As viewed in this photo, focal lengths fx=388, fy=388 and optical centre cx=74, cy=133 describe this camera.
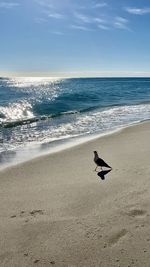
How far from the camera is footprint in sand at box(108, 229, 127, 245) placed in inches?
232

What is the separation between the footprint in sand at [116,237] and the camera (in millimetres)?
5897

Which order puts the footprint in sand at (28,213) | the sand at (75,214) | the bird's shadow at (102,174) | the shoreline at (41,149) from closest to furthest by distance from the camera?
the sand at (75,214), the footprint in sand at (28,213), the bird's shadow at (102,174), the shoreline at (41,149)

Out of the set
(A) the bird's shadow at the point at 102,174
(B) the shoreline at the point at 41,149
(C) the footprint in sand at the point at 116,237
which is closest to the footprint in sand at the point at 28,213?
(C) the footprint in sand at the point at 116,237

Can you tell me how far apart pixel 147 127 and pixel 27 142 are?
20.5ft

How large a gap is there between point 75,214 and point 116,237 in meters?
1.13

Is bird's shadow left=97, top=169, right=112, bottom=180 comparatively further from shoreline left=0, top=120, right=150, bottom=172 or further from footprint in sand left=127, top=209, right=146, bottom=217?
shoreline left=0, top=120, right=150, bottom=172

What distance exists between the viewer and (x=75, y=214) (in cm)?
695

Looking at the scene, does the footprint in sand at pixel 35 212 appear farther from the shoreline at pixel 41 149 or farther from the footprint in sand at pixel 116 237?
the shoreline at pixel 41 149

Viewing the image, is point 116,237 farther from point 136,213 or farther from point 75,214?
point 75,214

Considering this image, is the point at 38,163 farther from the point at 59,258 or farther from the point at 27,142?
the point at 59,258

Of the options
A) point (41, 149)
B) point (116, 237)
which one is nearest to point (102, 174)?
point (116, 237)

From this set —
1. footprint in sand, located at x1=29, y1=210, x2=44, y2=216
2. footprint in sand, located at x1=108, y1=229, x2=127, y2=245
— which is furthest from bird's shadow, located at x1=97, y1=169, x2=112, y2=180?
footprint in sand, located at x1=108, y1=229, x2=127, y2=245

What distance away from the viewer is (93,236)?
609 centimetres

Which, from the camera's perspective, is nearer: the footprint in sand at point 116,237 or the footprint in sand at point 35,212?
the footprint in sand at point 116,237
